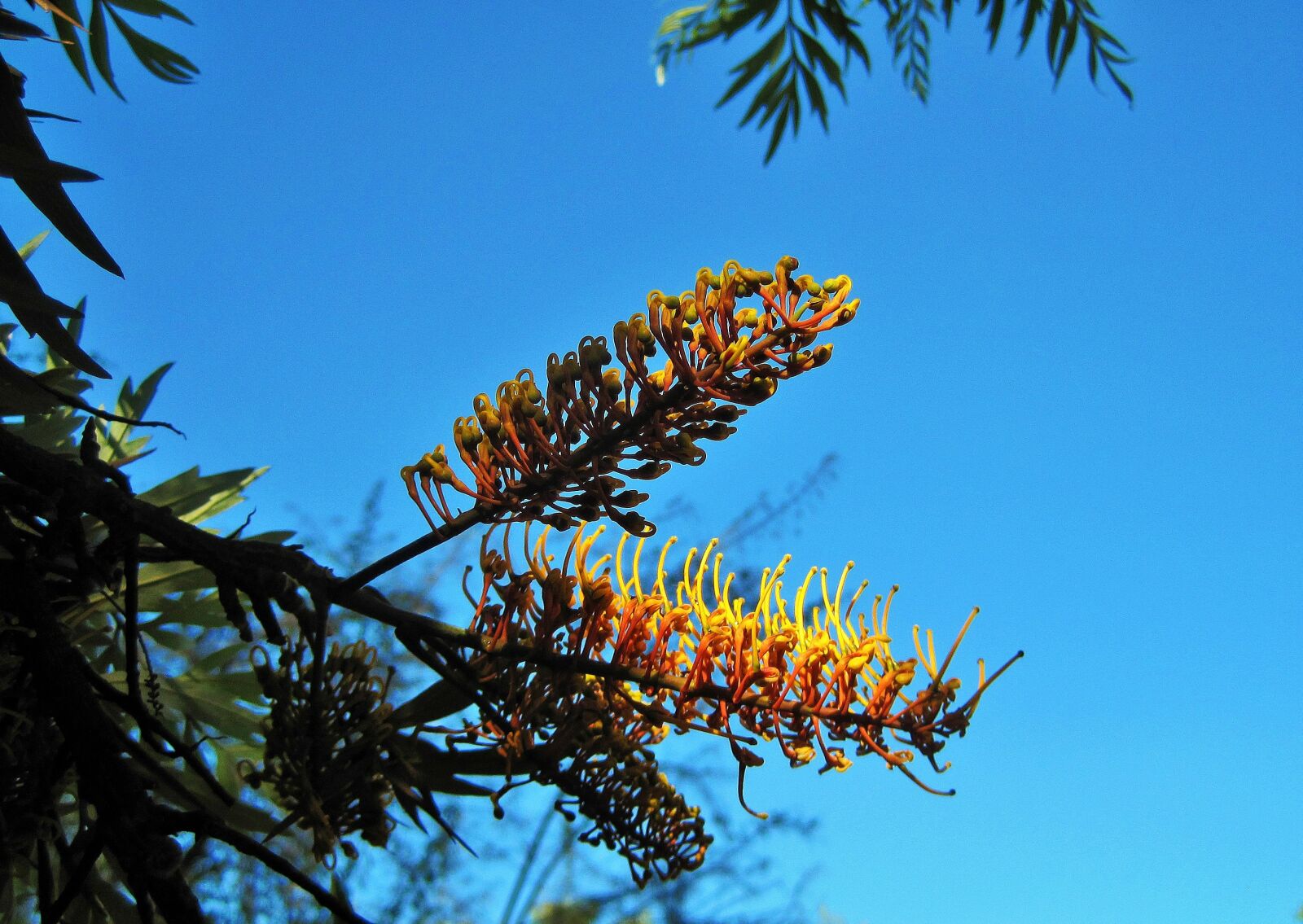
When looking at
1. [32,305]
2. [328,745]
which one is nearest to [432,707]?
[328,745]

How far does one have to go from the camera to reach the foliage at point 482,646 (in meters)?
0.88

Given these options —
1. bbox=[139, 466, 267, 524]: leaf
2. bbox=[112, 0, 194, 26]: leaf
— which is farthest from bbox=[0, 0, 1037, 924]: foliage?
bbox=[112, 0, 194, 26]: leaf

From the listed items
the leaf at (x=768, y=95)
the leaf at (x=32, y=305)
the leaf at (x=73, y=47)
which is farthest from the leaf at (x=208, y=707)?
the leaf at (x=768, y=95)

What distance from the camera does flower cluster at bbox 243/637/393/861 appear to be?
3.13ft

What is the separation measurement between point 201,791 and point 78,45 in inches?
39.9

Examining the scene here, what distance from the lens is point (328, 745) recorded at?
964 mm

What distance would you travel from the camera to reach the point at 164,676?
1.33 meters

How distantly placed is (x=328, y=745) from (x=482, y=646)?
0.16 m

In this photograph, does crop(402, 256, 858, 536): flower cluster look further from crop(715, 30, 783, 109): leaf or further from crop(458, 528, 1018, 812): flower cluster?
crop(715, 30, 783, 109): leaf

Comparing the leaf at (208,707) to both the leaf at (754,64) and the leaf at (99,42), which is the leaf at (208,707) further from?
the leaf at (754,64)

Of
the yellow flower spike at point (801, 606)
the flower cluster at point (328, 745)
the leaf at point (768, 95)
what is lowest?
the flower cluster at point (328, 745)

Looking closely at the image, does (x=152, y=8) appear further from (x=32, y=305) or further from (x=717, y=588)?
(x=717, y=588)

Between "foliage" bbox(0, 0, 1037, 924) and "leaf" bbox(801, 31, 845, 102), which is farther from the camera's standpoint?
"leaf" bbox(801, 31, 845, 102)

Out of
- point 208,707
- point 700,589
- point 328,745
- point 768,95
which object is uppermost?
point 768,95
